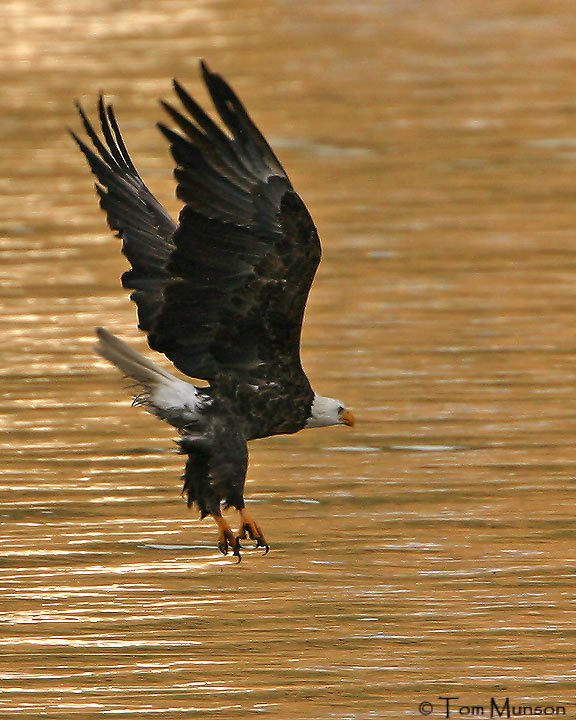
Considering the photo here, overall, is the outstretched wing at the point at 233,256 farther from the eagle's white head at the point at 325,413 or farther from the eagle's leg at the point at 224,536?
the eagle's leg at the point at 224,536

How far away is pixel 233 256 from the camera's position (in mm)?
6391

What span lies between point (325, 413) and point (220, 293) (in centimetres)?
72

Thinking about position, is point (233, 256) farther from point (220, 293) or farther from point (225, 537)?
point (225, 537)

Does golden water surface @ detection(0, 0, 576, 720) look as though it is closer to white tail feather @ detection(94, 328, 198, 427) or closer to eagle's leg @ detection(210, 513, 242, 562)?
eagle's leg @ detection(210, 513, 242, 562)

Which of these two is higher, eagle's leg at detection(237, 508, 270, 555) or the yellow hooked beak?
the yellow hooked beak

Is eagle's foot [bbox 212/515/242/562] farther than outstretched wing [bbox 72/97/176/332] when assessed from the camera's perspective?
No

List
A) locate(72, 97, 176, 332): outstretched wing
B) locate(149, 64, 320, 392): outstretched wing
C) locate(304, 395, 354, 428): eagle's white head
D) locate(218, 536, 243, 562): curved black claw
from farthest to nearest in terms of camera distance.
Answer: locate(72, 97, 176, 332): outstretched wing < locate(304, 395, 354, 428): eagle's white head < locate(218, 536, 243, 562): curved black claw < locate(149, 64, 320, 392): outstretched wing

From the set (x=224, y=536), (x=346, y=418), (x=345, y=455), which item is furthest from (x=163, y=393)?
(x=345, y=455)

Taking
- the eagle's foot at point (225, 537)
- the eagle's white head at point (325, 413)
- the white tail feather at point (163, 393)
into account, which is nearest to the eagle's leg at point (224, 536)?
the eagle's foot at point (225, 537)

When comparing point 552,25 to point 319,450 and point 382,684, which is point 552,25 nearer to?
point 319,450

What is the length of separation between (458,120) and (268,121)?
1460mm

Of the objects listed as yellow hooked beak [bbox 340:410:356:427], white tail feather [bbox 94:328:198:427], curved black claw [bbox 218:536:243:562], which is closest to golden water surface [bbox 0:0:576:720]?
curved black claw [bbox 218:536:243:562]

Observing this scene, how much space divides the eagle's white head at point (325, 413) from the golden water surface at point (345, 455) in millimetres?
396

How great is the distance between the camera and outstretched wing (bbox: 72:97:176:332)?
711 centimetres
